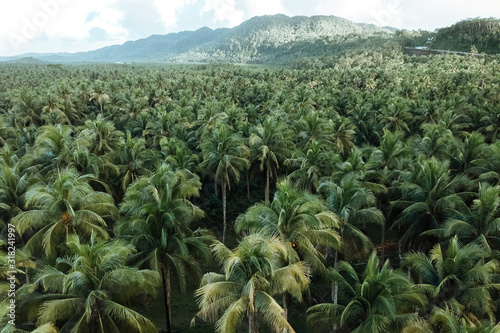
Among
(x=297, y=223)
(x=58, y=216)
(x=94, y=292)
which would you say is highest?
(x=58, y=216)

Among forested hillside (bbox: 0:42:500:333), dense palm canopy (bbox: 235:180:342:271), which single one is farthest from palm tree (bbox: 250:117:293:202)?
dense palm canopy (bbox: 235:180:342:271)

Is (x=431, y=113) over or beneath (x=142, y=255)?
over

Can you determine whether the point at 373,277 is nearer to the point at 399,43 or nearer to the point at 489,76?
the point at 489,76

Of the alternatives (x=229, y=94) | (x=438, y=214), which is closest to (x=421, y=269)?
(x=438, y=214)

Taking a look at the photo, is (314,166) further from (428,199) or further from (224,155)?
(224,155)

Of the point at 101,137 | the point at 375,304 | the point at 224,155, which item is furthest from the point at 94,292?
the point at 101,137
